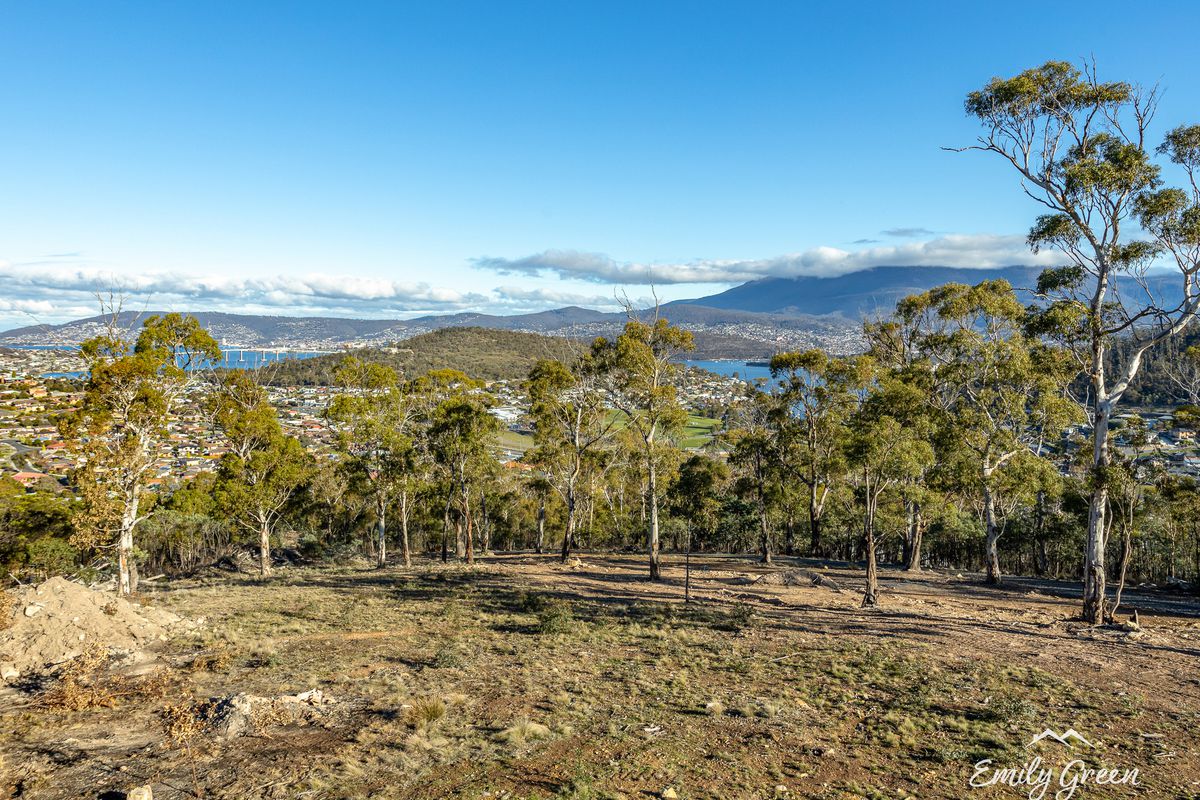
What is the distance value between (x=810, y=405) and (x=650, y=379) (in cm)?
1496

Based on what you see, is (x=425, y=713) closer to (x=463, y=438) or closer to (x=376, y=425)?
(x=463, y=438)

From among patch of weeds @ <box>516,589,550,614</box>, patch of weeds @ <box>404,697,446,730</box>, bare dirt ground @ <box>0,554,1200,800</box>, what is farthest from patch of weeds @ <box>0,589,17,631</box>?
patch of weeds @ <box>516,589,550,614</box>

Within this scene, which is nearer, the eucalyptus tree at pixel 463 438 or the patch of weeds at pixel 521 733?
the patch of weeds at pixel 521 733

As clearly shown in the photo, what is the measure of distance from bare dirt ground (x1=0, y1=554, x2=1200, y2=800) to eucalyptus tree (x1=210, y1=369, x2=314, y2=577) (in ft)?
30.0

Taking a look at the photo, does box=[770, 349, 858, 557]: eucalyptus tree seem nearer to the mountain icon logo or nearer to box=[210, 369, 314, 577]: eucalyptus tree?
the mountain icon logo

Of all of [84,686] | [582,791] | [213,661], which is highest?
[582,791]

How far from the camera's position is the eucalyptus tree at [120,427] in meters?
20.1

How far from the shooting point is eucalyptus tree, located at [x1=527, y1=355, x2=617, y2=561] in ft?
98.4

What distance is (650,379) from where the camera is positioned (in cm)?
2452

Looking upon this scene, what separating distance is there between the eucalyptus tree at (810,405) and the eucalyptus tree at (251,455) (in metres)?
26.7

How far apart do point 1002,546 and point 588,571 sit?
116ft

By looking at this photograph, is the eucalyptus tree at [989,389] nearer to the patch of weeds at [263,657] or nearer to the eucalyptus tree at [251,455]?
the patch of weeds at [263,657]

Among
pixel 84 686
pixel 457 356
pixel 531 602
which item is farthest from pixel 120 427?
pixel 457 356

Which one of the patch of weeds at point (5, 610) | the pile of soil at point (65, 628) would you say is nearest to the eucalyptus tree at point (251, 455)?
the pile of soil at point (65, 628)
